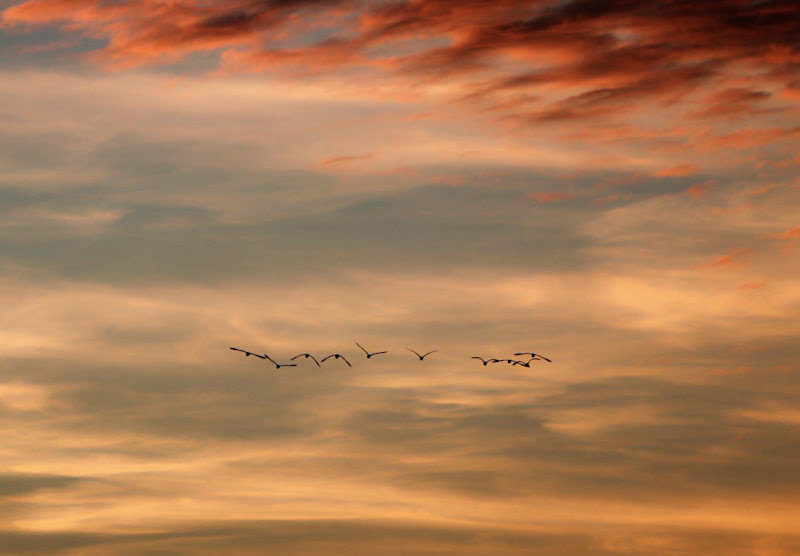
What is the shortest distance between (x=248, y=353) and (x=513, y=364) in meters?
42.6

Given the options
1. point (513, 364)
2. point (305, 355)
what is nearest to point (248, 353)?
point (305, 355)

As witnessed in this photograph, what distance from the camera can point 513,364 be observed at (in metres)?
180

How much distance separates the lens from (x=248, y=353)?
158 meters

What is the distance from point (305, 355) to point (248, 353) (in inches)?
380

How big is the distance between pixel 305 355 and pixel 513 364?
39.8 metres

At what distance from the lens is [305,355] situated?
15262 cm

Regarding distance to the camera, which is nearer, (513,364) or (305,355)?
(305,355)

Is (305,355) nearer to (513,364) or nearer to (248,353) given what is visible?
(248,353)

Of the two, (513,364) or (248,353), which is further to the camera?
(513,364)
